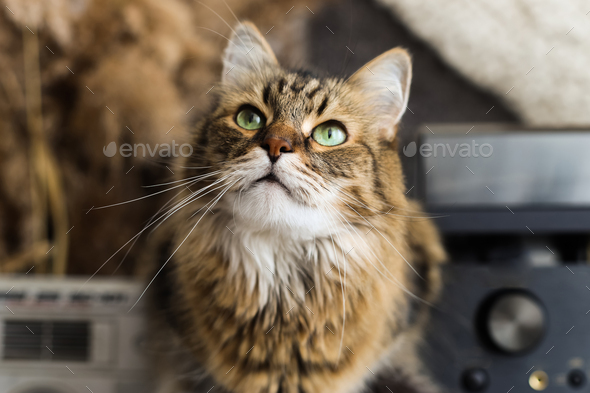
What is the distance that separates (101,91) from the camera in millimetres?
906

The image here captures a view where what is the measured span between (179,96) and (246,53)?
1.42 feet

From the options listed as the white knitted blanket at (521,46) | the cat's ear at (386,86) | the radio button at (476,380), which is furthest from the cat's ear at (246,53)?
the radio button at (476,380)

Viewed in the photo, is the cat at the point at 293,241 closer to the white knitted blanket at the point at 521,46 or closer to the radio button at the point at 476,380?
the radio button at the point at 476,380

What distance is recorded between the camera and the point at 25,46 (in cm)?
95

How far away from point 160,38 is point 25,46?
0.36m

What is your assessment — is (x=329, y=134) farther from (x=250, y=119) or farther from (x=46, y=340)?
(x=46, y=340)

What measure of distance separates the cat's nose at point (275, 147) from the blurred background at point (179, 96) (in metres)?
0.22

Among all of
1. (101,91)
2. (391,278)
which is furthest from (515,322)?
(101,91)

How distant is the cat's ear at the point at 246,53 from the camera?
0.56 metres

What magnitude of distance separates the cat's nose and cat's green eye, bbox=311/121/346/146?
0.06 meters

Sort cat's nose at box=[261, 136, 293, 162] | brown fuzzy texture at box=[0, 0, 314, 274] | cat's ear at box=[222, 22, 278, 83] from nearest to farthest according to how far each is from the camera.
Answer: cat's nose at box=[261, 136, 293, 162], cat's ear at box=[222, 22, 278, 83], brown fuzzy texture at box=[0, 0, 314, 274]

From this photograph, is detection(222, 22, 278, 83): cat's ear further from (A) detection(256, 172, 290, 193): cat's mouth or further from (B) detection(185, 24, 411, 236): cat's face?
(A) detection(256, 172, 290, 193): cat's mouth

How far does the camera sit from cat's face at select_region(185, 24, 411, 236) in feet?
1.52

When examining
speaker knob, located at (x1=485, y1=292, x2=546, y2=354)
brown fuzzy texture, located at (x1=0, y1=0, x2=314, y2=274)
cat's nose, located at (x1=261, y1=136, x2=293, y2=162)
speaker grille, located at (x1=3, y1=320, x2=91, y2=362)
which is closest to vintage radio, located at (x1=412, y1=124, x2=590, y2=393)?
speaker knob, located at (x1=485, y1=292, x2=546, y2=354)
